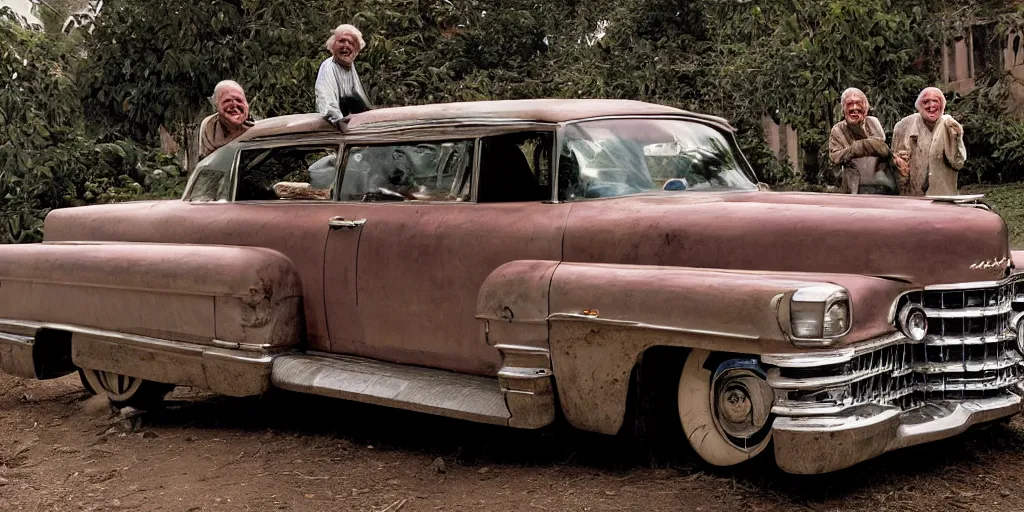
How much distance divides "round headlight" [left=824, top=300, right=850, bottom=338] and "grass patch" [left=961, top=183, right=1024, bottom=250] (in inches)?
280

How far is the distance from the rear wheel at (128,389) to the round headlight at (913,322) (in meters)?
3.93

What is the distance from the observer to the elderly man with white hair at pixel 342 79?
6.00 m

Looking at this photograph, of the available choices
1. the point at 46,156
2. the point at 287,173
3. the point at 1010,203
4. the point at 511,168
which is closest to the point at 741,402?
the point at 511,168

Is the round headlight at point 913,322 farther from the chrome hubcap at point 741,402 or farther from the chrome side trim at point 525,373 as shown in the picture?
the chrome side trim at point 525,373

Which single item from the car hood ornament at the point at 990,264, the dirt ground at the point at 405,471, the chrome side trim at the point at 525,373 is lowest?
the dirt ground at the point at 405,471

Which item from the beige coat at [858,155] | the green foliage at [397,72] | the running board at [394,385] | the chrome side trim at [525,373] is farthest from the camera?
the green foliage at [397,72]

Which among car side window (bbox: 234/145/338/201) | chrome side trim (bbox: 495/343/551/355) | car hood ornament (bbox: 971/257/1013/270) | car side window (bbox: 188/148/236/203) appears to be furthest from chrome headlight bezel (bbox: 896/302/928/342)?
car side window (bbox: 188/148/236/203)

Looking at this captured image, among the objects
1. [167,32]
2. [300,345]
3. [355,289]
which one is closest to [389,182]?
[355,289]

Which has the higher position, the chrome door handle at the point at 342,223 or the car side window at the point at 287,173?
the car side window at the point at 287,173

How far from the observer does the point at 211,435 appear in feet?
18.7

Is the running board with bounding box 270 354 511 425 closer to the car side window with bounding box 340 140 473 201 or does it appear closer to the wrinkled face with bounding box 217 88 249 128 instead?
the car side window with bounding box 340 140 473 201

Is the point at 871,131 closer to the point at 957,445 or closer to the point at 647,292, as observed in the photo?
the point at 957,445

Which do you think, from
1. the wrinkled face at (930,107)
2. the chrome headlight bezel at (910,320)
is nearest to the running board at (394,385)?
the chrome headlight bezel at (910,320)

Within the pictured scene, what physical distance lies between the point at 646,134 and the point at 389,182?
4.05ft
